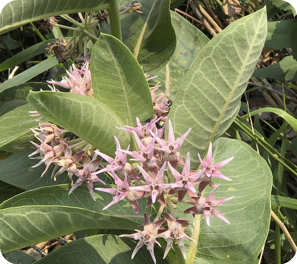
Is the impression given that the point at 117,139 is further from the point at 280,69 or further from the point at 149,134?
the point at 280,69

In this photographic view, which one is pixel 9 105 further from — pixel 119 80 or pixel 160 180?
pixel 160 180

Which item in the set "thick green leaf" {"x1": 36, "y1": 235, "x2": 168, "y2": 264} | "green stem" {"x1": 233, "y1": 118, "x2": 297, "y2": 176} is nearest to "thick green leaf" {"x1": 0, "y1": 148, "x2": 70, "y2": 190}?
"thick green leaf" {"x1": 36, "y1": 235, "x2": 168, "y2": 264}

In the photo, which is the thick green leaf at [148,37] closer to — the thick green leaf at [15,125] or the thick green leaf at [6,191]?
the thick green leaf at [15,125]

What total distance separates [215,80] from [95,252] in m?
0.53

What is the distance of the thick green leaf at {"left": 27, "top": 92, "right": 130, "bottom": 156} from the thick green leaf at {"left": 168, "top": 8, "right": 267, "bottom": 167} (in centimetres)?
14

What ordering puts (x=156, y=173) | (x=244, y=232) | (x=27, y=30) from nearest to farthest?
(x=156, y=173), (x=244, y=232), (x=27, y=30)

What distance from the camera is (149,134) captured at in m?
0.78

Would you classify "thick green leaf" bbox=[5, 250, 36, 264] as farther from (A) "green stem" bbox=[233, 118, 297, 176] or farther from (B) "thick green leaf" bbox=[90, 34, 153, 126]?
(A) "green stem" bbox=[233, 118, 297, 176]

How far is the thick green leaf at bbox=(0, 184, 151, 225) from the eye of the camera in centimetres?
87

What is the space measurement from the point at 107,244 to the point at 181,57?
0.80 meters

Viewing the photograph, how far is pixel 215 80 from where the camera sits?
0.81 metres

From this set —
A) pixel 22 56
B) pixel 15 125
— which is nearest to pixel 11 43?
pixel 22 56

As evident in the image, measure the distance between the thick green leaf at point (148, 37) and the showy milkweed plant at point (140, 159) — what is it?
11cm

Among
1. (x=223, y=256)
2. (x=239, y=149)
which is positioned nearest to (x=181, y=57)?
(x=239, y=149)
